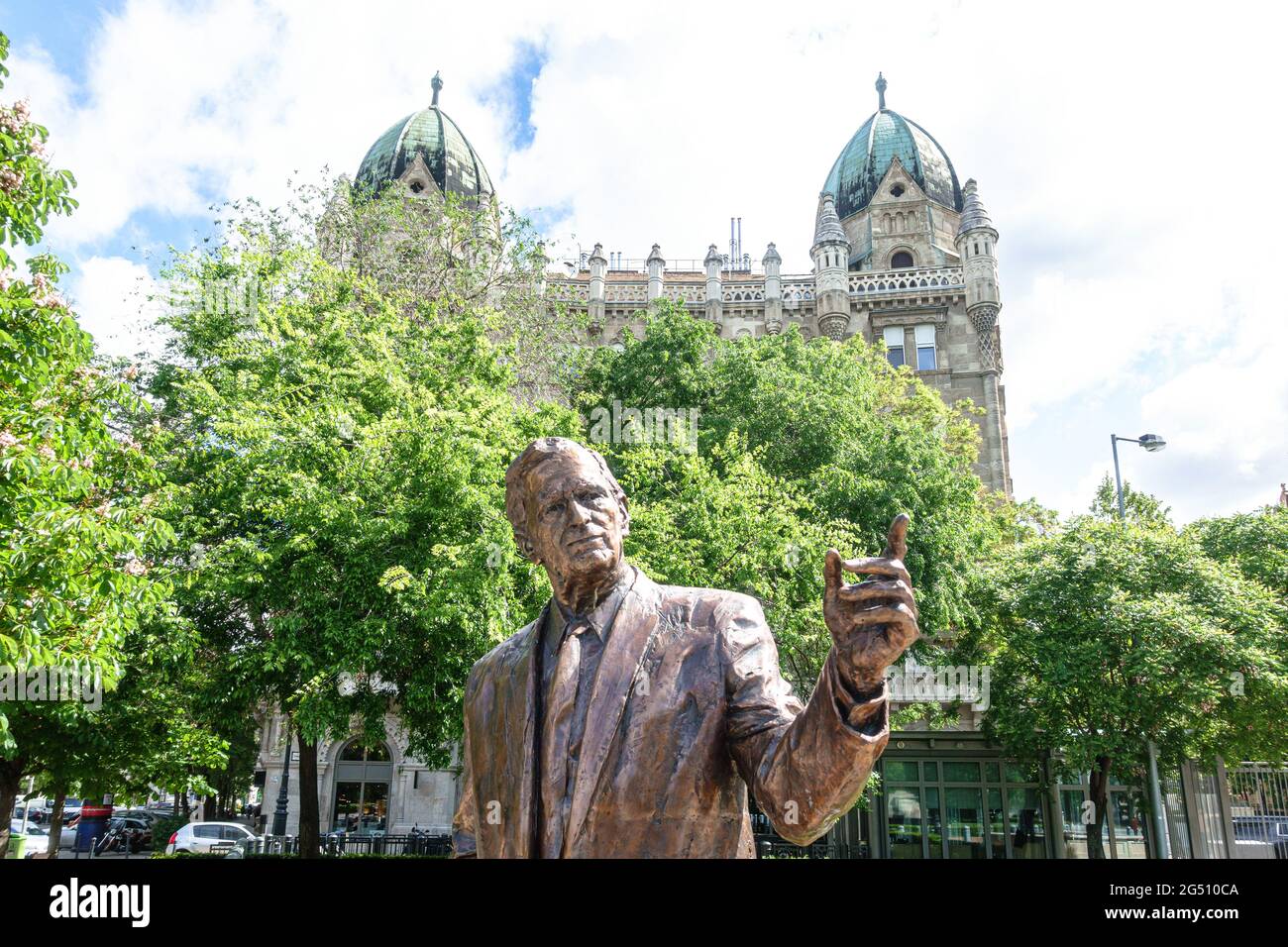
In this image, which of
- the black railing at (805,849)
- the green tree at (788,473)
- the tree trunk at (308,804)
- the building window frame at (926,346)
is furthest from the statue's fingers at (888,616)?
the building window frame at (926,346)

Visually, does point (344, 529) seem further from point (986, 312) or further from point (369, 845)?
point (986, 312)

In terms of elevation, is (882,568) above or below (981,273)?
below

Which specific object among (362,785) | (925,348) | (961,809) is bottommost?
(961,809)

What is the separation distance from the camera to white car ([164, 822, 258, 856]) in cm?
2608

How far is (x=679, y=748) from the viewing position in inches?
102

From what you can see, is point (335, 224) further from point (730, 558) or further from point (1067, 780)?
point (1067, 780)

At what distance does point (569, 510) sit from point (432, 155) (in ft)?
138

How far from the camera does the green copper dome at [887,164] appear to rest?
45469 mm

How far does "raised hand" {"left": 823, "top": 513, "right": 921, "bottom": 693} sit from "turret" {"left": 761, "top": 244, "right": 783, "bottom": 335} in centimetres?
3917

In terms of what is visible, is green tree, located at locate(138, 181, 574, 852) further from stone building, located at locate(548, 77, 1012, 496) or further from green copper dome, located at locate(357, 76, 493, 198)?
green copper dome, located at locate(357, 76, 493, 198)

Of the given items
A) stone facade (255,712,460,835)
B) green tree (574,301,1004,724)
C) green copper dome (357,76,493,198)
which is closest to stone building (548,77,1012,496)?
green copper dome (357,76,493,198)

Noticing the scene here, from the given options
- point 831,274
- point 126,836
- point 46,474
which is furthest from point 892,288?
point 46,474
